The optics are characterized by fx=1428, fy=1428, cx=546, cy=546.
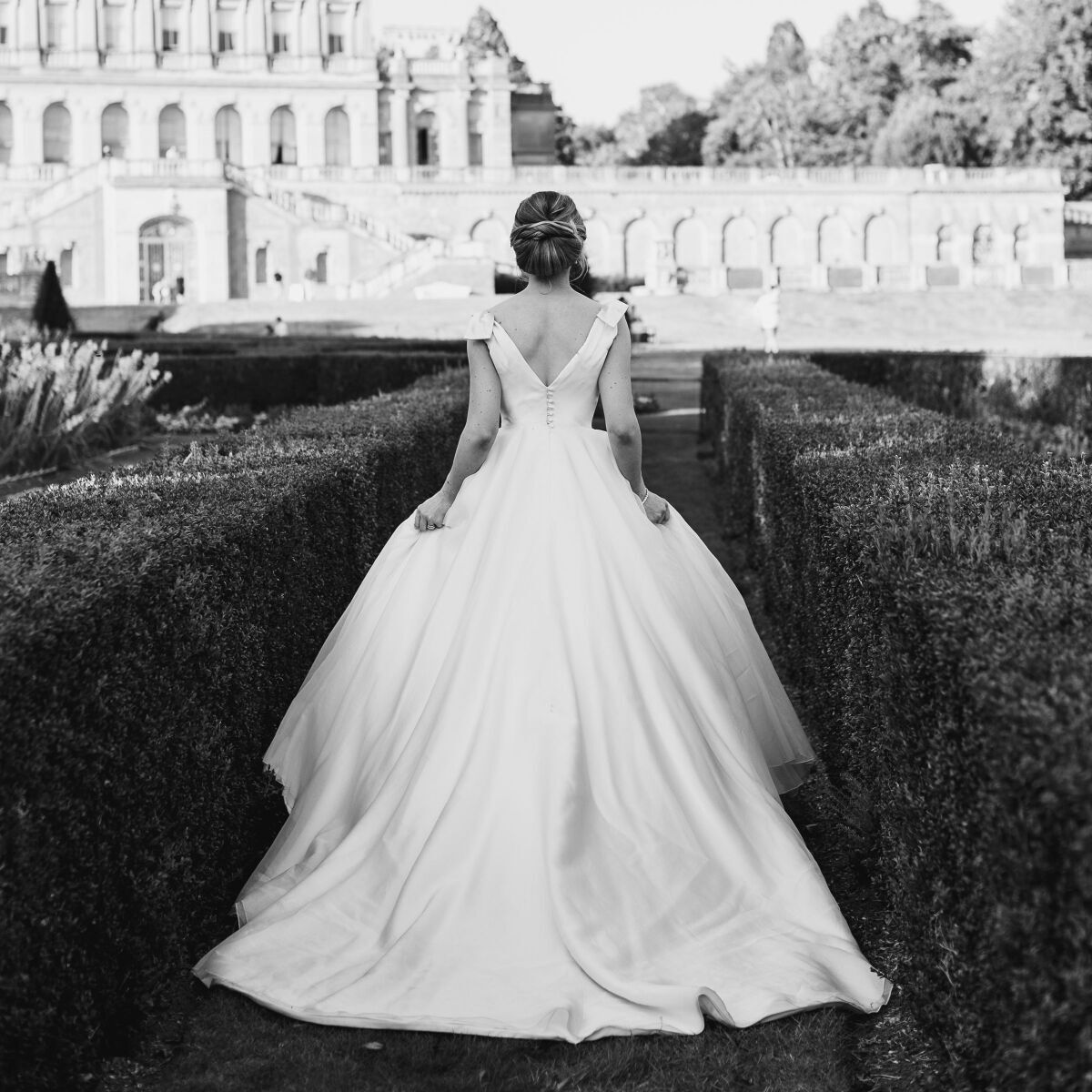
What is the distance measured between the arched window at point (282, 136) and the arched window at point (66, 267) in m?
15.4

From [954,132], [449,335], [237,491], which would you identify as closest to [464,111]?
[954,132]

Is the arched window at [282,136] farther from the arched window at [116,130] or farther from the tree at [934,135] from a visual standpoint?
the tree at [934,135]

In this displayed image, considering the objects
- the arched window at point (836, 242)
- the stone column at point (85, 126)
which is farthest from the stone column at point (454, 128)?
the arched window at point (836, 242)

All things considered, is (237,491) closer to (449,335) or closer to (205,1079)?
(205,1079)

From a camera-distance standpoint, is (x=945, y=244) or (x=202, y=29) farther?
(x=202, y=29)

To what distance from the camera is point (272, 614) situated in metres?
4.81

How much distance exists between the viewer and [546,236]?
4352 mm

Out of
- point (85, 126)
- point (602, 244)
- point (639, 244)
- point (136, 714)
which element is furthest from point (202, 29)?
point (136, 714)

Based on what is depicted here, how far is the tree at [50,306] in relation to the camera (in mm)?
25562

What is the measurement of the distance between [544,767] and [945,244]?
58116 millimetres

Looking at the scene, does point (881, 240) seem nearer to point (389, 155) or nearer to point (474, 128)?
point (474, 128)

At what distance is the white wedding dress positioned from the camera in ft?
11.9

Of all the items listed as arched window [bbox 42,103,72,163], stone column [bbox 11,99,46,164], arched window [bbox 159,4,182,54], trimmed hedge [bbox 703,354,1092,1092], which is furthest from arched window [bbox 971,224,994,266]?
trimmed hedge [bbox 703,354,1092,1092]

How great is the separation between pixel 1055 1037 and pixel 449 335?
99.9 feet
